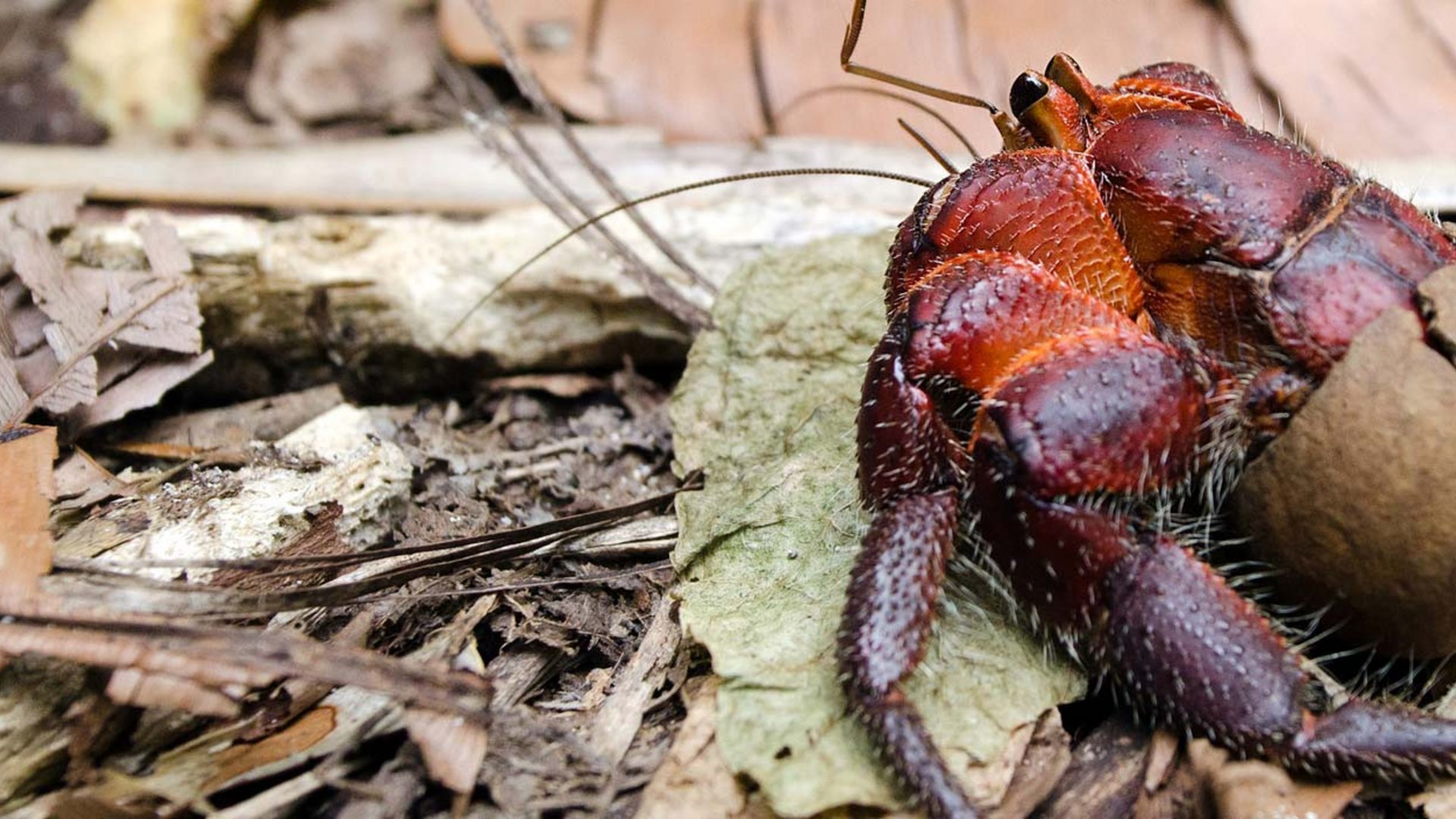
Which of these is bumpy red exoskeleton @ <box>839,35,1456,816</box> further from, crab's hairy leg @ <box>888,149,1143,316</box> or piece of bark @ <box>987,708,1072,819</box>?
piece of bark @ <box>987,708,1072,819</box>

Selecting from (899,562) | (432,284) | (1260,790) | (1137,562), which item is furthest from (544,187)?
(1260,790)

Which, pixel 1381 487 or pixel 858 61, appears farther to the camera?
pixel 858 61

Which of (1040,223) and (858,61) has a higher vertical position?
(858,61)

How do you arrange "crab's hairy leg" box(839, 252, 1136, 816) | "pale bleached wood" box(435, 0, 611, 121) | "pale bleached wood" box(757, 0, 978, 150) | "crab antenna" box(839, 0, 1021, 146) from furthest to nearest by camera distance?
"pale bleached wood" box(435, 0, 611, 121) → "pale bleached wood" box(757, 0, 978, 150) → "crab antenna" box(839, 0, 1021, 146) → "crab's hairy leg" box(839, 252, 1136, 816)

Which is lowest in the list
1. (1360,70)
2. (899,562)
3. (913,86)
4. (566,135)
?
(1360,70)

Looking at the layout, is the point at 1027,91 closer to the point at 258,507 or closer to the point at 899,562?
the point at 899,562

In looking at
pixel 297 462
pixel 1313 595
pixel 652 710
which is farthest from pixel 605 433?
pixel 1313 595

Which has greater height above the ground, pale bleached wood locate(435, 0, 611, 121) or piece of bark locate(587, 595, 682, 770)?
pale bleached wood locate(435, 0, 611, 121)

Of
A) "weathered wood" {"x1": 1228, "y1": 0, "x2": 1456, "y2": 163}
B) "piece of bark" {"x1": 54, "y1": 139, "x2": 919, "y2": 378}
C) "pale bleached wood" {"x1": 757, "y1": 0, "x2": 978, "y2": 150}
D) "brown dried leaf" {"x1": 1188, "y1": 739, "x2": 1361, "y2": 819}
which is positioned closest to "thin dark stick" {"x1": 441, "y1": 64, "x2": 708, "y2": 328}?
"piece of bark" {"x1": 54, "y1": 139, "x2": 919, "y2": 378}

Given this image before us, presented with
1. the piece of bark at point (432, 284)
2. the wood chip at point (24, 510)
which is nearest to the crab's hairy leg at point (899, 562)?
the piece of bark at point (432, 284)
